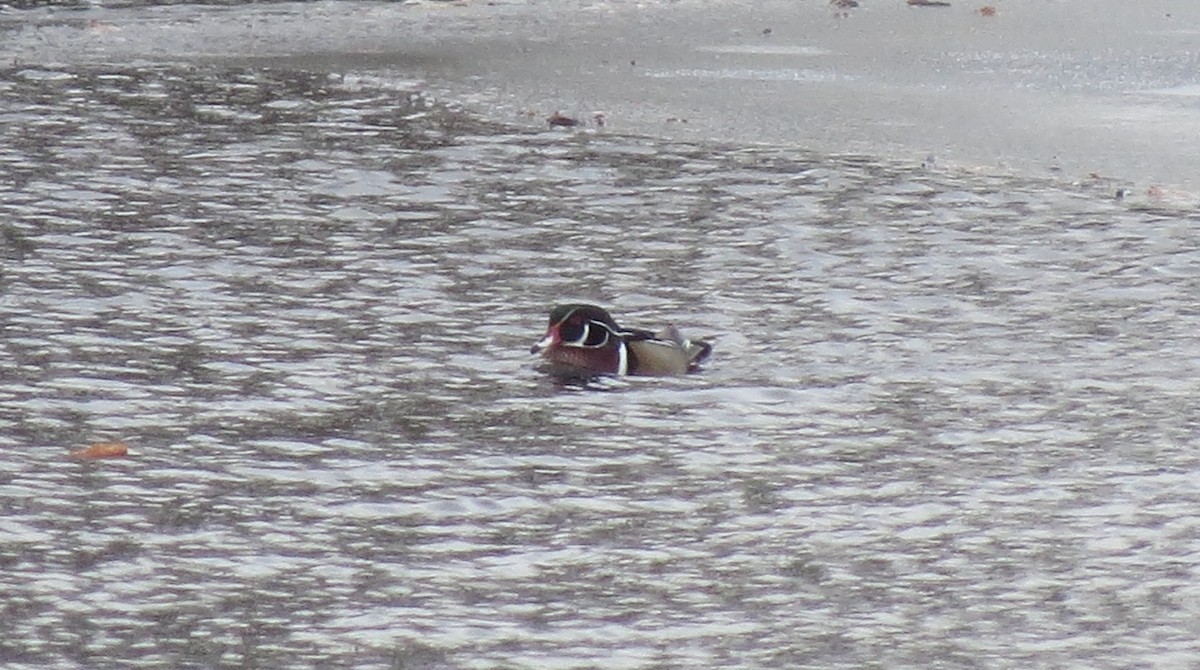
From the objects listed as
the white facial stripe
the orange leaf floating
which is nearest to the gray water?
the orange leaf floating

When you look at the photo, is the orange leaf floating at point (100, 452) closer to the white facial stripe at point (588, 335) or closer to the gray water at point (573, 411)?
the gray water at point (573, 411)

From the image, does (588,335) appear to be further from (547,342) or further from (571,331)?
(547,342)

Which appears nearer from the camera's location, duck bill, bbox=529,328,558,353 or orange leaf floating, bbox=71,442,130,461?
orange leaf floating, bbox=71,442,130,461

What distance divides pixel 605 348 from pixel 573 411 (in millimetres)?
341

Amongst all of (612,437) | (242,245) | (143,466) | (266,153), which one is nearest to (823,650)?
(612,437)

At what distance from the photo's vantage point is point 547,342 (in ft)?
21.9

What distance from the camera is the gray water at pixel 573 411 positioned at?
4.70 meters

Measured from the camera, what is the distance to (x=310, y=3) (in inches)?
547

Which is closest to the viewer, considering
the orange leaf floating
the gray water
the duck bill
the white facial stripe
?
the gray water

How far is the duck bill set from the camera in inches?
260

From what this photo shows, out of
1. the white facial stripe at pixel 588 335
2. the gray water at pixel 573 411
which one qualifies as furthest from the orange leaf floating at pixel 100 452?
the white facial stripe at pixel 588 335

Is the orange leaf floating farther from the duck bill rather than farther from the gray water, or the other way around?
the duck bill

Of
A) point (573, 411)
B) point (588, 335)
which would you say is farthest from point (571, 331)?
point (573, 411)

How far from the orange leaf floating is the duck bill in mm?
1406
